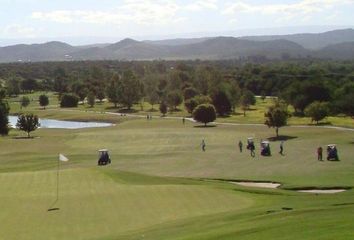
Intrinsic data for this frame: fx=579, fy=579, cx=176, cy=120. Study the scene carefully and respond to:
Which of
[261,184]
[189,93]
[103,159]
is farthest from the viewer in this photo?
[189,93]

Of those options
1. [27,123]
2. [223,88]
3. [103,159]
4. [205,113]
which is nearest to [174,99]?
[223,88]

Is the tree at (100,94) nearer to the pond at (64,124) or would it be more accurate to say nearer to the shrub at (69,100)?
the shrub at (69,100)

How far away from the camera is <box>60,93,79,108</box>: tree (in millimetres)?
156625

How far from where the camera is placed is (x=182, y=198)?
2902 cm

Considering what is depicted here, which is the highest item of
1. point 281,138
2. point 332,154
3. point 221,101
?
point 221,101

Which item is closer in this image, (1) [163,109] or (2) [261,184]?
(2) [261,184]

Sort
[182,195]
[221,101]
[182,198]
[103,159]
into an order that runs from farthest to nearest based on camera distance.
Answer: [221,101] → [103,159] → [182,195] → [182,198]

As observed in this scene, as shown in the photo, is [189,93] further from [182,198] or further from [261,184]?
[182,198]

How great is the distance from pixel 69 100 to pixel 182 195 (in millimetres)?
131384

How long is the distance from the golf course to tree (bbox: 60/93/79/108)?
91.6 m

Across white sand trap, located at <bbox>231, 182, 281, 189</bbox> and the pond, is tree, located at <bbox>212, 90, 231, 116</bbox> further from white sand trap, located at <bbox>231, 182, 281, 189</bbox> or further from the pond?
white sand trap, located at <bbox>231, 182, 281, 189</bbox>

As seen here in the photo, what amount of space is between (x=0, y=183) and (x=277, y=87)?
124m

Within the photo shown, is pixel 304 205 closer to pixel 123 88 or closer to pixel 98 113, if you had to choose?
pixel 98 113

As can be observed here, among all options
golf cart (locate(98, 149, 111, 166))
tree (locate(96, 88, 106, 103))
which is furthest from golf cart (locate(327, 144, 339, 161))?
tree (locate(96, 88, 106, 103))
